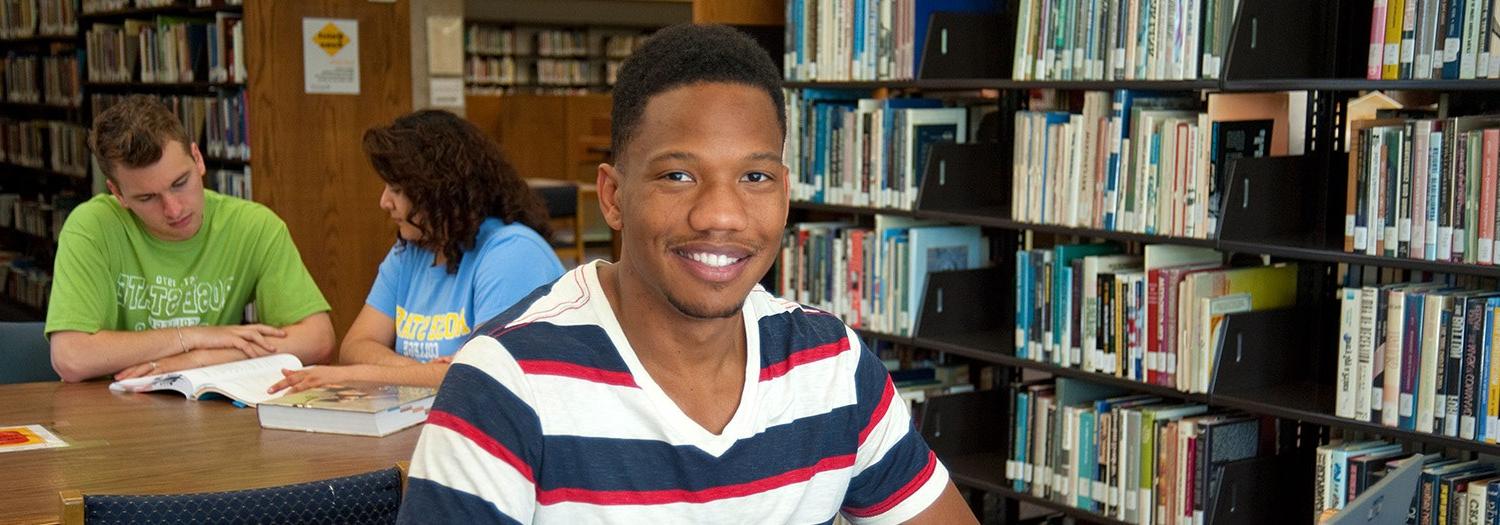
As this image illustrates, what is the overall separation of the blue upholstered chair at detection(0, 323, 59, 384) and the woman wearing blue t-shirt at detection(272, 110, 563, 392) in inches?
25.4

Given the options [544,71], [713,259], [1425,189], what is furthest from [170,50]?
[544,71]

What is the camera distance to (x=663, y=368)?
4.01 ft

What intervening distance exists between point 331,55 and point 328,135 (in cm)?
29

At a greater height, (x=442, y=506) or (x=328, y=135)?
(x=328, y=135)

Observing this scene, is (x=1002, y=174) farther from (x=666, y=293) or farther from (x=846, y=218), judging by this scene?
(x=666, y=293)

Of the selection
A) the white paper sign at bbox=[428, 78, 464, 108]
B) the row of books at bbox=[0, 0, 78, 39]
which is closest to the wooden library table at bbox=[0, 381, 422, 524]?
the row of books at bbox=[0, 0, 78, 39]

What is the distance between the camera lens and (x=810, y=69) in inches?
146

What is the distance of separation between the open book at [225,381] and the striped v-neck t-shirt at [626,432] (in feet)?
4.74

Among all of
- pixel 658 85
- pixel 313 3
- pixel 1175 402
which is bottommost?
pixel 1175 402

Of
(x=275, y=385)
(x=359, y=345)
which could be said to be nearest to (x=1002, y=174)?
(x=359, y=345)

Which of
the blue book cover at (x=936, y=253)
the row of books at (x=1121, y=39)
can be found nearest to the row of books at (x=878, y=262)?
the blue book cover at (x=936, y=253)

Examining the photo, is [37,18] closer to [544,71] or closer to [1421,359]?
[1421,359]

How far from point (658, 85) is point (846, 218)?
9.30 ft

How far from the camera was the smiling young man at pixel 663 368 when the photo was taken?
1.12 m
